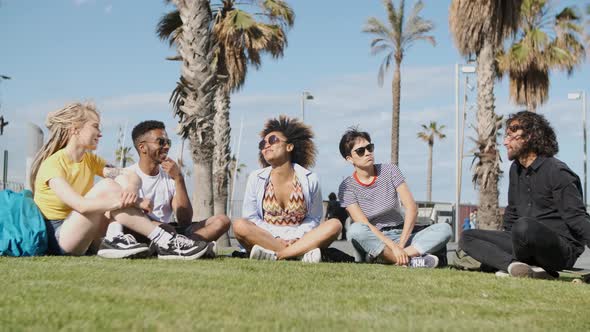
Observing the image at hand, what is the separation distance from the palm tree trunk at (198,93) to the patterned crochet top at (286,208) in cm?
590

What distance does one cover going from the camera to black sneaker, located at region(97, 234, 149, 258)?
6.61m

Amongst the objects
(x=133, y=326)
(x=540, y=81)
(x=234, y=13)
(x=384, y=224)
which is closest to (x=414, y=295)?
(x=133, y=326)

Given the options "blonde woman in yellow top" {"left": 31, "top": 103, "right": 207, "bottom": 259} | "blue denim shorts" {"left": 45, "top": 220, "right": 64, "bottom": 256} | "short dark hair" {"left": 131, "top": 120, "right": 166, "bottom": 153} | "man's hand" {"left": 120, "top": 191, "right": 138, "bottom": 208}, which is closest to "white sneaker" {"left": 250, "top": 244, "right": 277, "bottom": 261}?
"blonde woman in yellow top" {"left": 31, "top": 103, "right": 207, "bottom": 259}

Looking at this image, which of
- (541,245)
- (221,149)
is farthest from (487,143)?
(541,245)

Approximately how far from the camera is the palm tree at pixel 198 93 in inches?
516

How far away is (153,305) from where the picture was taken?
3.78m

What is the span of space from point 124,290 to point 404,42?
29.3 metres

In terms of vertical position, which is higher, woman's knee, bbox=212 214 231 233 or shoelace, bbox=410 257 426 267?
woman's knee, bbox=212 214 231 233

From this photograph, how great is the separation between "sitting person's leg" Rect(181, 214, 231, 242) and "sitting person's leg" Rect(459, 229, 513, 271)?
2353mm

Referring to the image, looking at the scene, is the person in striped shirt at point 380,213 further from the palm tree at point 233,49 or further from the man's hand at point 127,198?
the palm tree at point 233,49

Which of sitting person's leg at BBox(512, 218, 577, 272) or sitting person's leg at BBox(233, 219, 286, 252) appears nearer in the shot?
sitting person's leg at BBox(512, 218, 577, 272)

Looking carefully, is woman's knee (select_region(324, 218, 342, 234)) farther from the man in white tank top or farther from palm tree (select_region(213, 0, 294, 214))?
palm tree (select_region(213, 0, 294, 214))

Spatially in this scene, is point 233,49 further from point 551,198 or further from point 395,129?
point 551,198

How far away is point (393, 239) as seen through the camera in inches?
308
